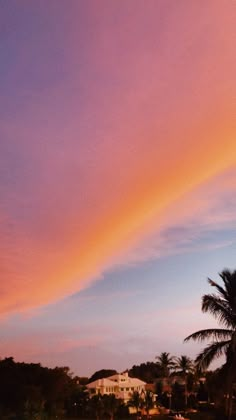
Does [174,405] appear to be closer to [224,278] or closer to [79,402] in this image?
[79,402]

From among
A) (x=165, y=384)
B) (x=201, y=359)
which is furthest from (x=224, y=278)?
(x=165, y=384)

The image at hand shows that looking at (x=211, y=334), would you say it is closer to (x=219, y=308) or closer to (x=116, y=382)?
(x=219, y=308)

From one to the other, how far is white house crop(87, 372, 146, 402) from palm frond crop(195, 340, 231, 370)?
2574 inches

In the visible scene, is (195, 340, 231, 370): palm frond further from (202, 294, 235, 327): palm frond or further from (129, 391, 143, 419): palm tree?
(129, 391, 143, 419): palm tree

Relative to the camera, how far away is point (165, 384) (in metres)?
104

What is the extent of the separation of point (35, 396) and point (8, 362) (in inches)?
349

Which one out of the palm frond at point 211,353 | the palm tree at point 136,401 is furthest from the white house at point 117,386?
the palm frond at point 211,353

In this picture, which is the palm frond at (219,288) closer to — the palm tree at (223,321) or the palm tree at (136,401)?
the palm tree at (223,321)

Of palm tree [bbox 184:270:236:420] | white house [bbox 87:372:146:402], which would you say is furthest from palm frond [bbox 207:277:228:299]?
white house [bbox 87:372:146:402]

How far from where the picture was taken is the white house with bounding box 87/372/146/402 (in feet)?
297

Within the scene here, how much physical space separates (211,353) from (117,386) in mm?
73515

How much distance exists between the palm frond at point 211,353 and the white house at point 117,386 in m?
65.4

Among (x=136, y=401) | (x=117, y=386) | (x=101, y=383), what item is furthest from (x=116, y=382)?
(x=136, y=401)

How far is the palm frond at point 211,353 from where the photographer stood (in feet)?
84.2
